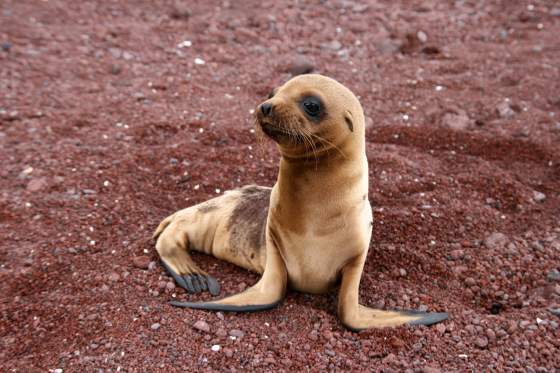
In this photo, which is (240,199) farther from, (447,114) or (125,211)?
(447,114)

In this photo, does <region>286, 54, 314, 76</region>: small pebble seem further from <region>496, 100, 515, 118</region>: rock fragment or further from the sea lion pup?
the sea lion pup

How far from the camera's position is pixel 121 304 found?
3646mm

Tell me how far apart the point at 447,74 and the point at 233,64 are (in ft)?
7.66

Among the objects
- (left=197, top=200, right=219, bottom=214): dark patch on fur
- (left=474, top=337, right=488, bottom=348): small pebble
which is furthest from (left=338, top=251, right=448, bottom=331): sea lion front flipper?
(left=197, top=200, right=219, bottom=214): dark patch on fur

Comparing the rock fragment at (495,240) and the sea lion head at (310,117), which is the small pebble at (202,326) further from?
the rock fragment at (495,240)

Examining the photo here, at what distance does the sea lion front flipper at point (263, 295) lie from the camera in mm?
3531

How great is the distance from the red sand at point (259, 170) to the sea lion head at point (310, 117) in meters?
0.94

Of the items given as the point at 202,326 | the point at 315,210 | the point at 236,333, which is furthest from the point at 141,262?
the point at 315,210

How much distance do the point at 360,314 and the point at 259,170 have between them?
6.55 ft

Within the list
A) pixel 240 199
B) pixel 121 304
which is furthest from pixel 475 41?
pixel 121 304

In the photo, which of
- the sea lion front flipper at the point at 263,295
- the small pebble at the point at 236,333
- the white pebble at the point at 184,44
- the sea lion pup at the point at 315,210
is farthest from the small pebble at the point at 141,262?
the white pebble at the point at 184,44

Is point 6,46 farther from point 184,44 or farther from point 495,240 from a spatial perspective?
point 495,240

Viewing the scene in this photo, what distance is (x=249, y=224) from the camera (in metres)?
4.22

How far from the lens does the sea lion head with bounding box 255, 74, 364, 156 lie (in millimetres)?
3254
